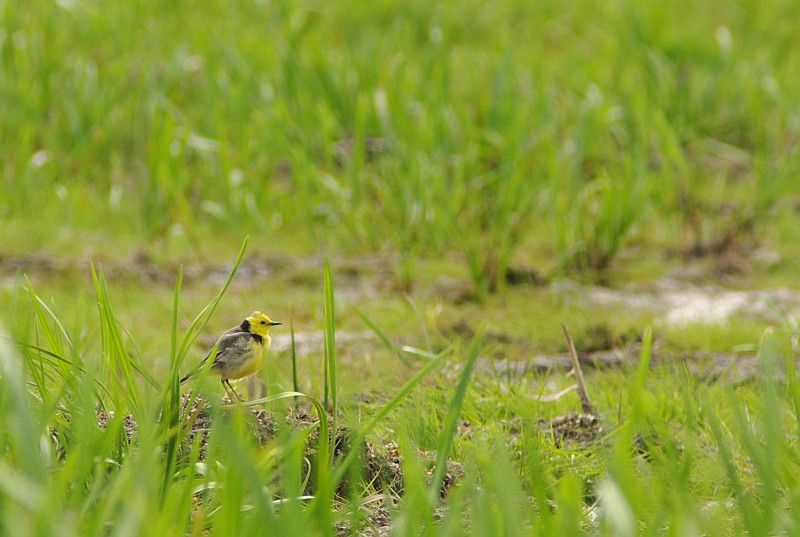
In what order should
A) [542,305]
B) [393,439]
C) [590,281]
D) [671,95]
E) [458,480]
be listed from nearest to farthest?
1. [458,480]
2. [393,439]
3. [542,305]
4. [590,281]
5. [671,95]

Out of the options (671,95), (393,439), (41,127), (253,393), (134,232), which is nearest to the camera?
(393,439)

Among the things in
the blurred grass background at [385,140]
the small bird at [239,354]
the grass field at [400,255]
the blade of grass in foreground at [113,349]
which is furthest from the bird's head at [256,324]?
the blurred grass background at [385,140]

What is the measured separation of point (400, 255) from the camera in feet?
16.1

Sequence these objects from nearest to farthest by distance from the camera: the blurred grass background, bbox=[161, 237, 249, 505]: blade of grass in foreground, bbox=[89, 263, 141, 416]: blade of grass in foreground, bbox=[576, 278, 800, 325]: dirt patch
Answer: bbox=[161, 237, 249, 505]: blade of grass in foreground < bbox=[89, 263, 141, 416]: blade of grass in foreground < bbox=[576, 278, 800, 325]: dirt patch < the blurred grass background

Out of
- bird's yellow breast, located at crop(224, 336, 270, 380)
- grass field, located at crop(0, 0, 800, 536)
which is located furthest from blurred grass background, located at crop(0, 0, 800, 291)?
bird's yellow breast, located at crop(224, 336, 270, 380)

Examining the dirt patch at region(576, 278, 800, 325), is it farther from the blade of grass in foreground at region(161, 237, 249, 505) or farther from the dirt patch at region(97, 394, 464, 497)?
the blade of grass in foreground at region(161, 237, 249, 505)

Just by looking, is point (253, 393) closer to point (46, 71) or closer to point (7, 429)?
point (7, 429)

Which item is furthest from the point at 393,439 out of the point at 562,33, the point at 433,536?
the point at 562,33

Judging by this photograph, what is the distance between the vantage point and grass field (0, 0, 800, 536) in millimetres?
2023

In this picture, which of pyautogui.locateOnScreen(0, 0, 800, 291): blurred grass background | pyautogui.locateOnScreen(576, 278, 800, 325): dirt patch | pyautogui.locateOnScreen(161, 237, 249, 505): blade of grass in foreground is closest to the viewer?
pyautogui.locateOnScreen(161, 237, 249, 505): blade of grass in foreground

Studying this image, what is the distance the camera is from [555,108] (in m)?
6.34

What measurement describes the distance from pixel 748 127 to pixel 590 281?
202 cm

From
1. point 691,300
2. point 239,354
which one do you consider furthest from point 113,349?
point 691,300

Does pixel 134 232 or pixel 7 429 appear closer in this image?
pixel 7 429
